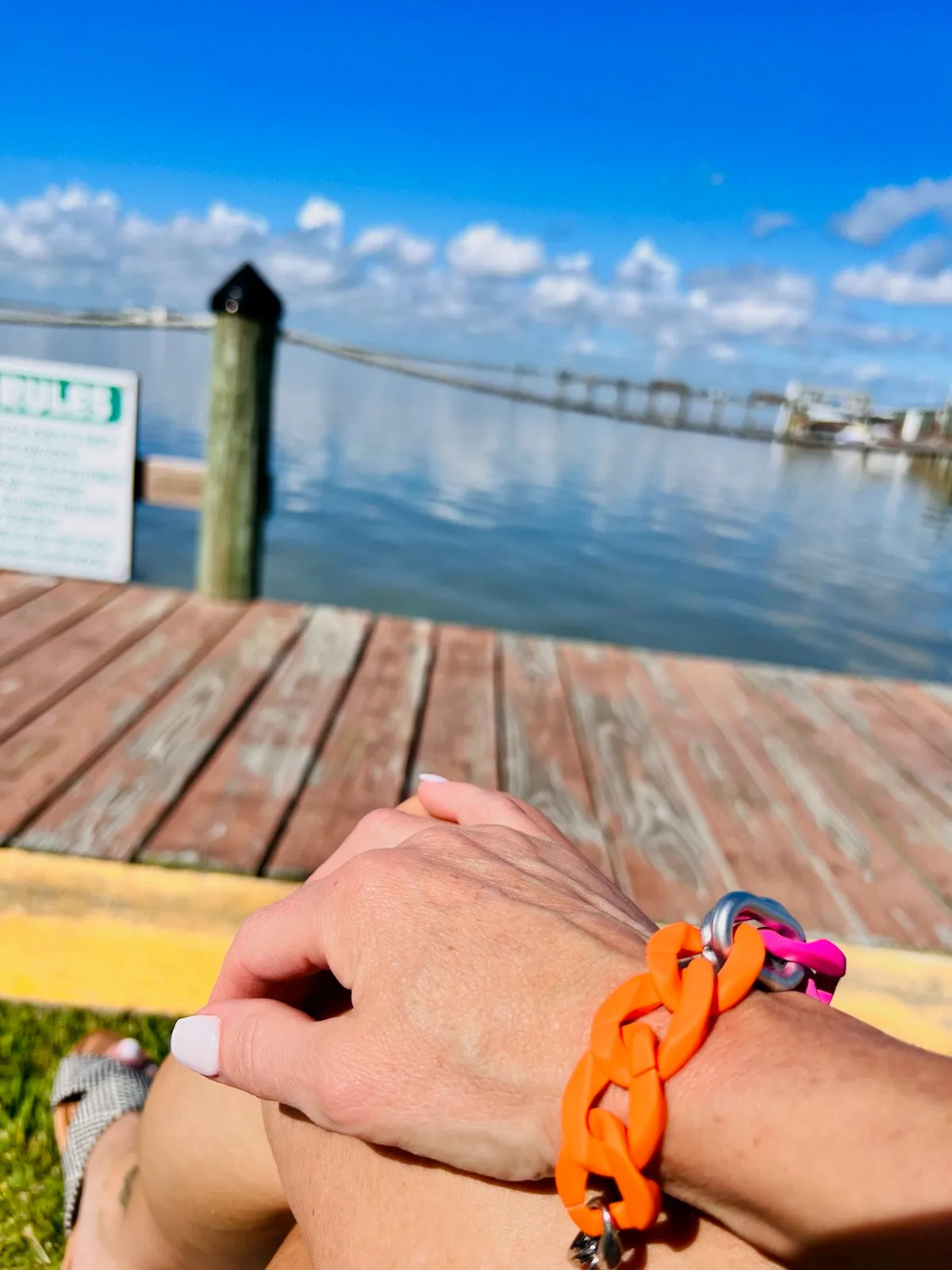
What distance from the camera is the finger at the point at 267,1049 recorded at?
29.0 inches

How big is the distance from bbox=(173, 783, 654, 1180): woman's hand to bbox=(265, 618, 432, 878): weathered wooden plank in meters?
1.06

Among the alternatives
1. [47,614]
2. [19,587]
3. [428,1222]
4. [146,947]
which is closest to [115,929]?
[146,947]

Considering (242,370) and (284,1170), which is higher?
(242,370)

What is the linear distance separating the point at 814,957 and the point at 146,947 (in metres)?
1.56

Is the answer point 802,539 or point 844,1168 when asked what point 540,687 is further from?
point 802,539

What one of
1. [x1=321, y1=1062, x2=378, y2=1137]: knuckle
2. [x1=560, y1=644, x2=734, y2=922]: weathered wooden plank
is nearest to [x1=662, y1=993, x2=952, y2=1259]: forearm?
[x1=321, y1=1062, x2=378, y2=1137]: knuckle

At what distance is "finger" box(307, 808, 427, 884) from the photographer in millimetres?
976

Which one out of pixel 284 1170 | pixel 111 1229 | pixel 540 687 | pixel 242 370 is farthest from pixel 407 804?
pixel 242 370

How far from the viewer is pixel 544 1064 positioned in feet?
2.16

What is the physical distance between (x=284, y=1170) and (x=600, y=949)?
1.32 ft

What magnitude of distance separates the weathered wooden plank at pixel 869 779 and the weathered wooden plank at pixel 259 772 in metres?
1.43

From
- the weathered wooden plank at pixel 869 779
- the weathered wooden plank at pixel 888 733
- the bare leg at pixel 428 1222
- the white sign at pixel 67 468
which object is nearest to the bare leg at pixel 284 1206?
the bare leg at pixel 428 1222

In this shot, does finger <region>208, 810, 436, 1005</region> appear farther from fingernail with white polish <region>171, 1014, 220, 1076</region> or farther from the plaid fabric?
the plaid fabric

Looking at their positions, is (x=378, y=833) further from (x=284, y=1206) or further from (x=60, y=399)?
(x=60, y=399)
